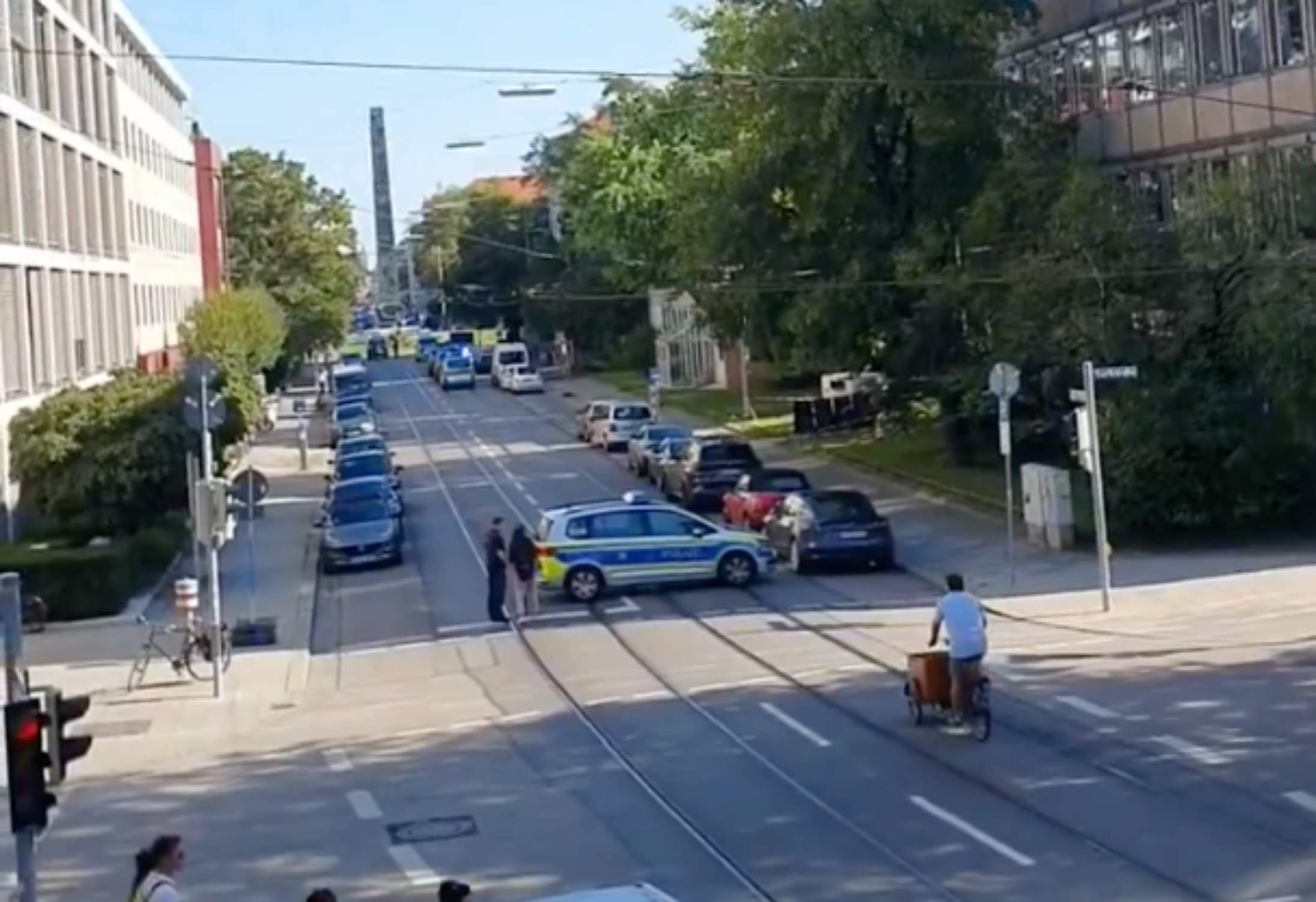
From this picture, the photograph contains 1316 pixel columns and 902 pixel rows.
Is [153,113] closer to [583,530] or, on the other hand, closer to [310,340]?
[310,340]

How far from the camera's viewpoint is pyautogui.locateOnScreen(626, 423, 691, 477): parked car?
188 ft

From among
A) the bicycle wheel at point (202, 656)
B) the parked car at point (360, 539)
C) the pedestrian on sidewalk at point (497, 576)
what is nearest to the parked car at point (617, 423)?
the parked car at point (360, 539)

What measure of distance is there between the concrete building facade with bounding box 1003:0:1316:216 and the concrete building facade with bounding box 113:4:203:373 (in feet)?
84.1

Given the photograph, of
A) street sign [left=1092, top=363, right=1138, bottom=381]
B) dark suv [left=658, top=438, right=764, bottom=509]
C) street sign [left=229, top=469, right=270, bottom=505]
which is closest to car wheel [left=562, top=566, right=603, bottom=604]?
street sign [left=229, top=469, right=270, bottom=505]

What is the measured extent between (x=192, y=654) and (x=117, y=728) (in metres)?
4.09

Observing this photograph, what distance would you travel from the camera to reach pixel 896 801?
19.4 metres

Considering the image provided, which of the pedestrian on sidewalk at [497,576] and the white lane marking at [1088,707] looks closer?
the white lane marking at [1088,707]

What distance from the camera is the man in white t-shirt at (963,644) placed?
72.5 ft

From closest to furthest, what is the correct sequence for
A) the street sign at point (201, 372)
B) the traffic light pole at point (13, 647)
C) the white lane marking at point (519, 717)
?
the traffic light pole at point (13, 647) < the white lane marking at point (519, 717) < the street sign at point (201, 372)

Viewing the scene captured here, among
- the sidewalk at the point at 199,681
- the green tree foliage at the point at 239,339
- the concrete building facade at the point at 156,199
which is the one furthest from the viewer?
the concrete building facade at the point at 156,199

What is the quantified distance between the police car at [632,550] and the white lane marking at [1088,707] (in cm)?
1251

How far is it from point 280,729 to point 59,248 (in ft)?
98.4

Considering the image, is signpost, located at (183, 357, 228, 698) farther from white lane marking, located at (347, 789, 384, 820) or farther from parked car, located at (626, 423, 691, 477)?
parked car, located at (626, 423, 691, 477)

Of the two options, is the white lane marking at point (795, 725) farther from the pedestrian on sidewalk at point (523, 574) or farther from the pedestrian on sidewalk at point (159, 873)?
the pedestrian on sidewalk at point (159, 873)
